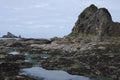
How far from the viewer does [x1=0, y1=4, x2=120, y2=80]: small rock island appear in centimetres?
3325

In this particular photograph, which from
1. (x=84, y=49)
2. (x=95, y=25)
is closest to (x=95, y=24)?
(x=95, y=25)

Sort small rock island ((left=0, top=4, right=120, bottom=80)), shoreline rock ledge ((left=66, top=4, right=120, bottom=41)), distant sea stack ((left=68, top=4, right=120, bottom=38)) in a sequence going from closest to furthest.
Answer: small rock island ((left=0, top=4, right=120, bottom=80)), shoreline rock ledge ((left=66, top=4, right=120, bottom=41)), distant sea stack ((left=68, top=4, right=120, bottom=38))

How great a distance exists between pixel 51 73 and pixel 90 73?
4.82 meters

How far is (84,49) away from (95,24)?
3872 cm

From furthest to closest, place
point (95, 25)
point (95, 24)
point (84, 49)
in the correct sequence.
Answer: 1. point (95, 24)
2. point (95, 25)
3. point (84, 49)

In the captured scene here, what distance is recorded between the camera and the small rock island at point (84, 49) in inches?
1309

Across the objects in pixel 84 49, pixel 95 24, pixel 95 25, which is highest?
pixel 95 24

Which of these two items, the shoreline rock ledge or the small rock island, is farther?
the shoreline rock ledge

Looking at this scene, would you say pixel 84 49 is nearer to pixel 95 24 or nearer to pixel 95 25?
pixel 95 25

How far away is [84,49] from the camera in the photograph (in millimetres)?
58125

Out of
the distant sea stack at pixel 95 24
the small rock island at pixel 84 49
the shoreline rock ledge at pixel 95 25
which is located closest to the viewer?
the small rock island at pixel 84 49

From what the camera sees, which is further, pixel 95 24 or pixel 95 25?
pixel 95 24

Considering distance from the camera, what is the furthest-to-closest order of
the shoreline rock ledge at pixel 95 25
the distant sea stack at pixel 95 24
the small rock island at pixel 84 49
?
1. the distant sea stack at pixel 95 24
2. the shoreline rock ledge at pixel 95 25
3. the small rock island at pixel 84 49

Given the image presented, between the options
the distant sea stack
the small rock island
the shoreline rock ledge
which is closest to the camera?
the small rock island
